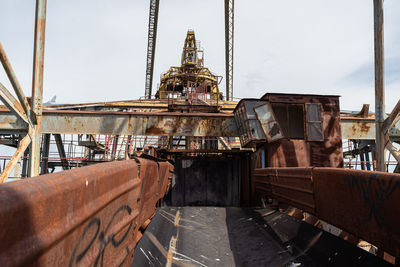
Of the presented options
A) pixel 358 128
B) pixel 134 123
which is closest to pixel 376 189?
pixel 134 123

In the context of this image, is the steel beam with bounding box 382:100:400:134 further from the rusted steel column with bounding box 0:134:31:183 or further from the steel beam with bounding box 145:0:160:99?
the steel beam with bounding box 145:0:160:99

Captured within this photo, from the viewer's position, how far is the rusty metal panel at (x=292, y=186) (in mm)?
3288

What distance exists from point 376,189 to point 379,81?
6606 millimetres

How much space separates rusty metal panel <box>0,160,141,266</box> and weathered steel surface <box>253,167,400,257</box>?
1913 mm

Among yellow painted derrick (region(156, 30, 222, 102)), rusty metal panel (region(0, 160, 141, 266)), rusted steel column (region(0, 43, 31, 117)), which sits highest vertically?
yellow painted derrick (region(156, 30, 222, 102))

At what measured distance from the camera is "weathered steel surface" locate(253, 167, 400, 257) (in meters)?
1.77

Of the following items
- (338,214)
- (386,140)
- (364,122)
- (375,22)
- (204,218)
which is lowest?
(204,218)

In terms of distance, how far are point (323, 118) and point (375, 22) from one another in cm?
288

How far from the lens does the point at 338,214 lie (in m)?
2.52

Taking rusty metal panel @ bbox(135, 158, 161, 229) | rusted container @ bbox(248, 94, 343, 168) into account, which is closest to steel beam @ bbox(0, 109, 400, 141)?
rusted container @ bbox(248, 94, 343, 168)

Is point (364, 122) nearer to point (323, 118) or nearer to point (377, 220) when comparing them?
point (323, 118)

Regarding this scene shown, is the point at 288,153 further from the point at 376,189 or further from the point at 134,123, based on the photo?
the point at 376,189

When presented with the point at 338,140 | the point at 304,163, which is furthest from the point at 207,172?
the point at 338,140

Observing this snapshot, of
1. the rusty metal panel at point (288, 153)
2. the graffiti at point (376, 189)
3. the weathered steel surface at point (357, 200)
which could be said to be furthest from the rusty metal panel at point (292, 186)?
the rusty metal panel at point (288, 153)
